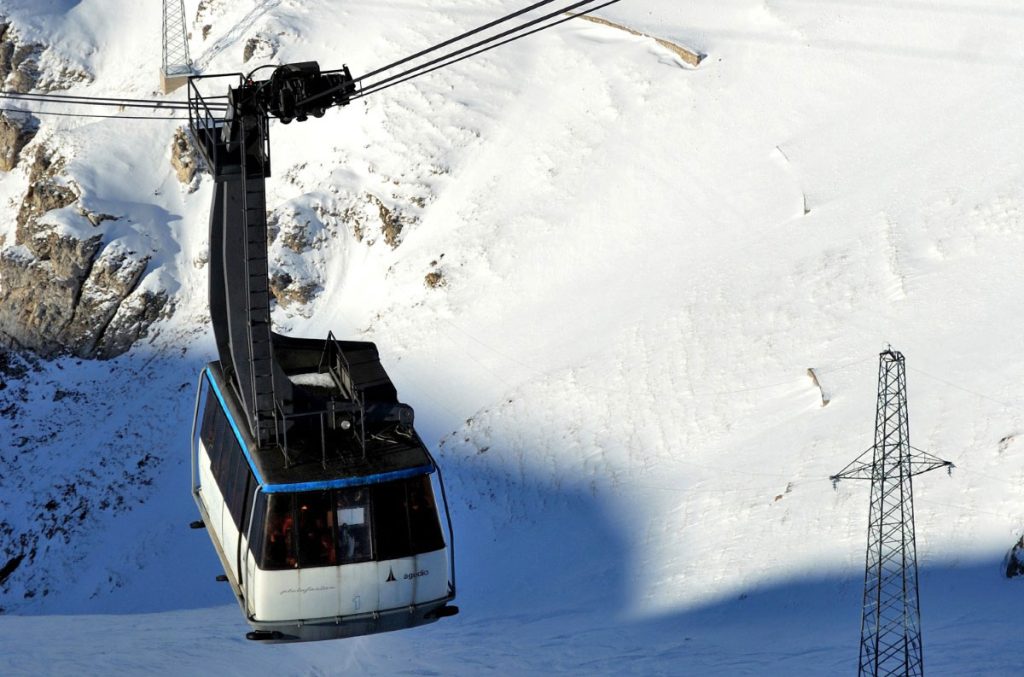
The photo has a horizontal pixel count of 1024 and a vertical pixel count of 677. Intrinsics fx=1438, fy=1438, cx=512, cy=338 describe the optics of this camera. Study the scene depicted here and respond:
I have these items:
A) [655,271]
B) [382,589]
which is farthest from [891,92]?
[382,589]

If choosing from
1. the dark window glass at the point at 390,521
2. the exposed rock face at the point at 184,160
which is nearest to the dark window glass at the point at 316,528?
the dark window glass at the point at 390,521

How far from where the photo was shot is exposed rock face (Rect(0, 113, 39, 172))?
224 ft

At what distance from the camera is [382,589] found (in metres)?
22.6

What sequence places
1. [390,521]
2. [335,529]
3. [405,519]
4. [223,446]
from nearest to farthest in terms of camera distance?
[335,529]
[390,521]
[405,519]
[223,446]

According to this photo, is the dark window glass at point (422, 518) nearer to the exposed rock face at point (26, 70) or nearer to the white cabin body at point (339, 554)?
the white cabin body at point (339, 554)

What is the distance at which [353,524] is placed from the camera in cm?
2247

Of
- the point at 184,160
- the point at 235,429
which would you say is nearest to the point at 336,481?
the point at 235,429

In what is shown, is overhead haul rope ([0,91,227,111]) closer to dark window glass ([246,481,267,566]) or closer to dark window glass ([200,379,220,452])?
dark window glass ([200,379,220,452])

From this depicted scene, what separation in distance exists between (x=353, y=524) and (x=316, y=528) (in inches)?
22.7

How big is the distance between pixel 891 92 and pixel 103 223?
111 ft

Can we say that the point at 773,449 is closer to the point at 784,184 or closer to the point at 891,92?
the point at 784,184

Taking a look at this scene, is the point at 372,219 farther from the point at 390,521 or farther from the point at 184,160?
the point at 390,521

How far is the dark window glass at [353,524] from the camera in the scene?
22406 mm

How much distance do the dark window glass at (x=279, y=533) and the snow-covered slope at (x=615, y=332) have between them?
63.1 feet
